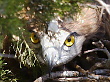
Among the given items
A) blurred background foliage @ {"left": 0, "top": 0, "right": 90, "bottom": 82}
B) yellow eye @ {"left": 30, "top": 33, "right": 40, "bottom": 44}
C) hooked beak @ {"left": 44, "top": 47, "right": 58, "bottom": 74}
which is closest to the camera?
blurred background foliage @ {"left": 0, "top": 0, "right": 90, "bottom": 82}

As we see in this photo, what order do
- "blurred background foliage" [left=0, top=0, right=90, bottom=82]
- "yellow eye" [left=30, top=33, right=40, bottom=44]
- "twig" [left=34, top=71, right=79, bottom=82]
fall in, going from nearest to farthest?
1. "blurred background foliage" [left=0, top=0, right=90, bottom=82]
2. "yellow eye" [left=30, top=33, right=40, bottom=44]
3. "twig" [left=34, top=71, right=79, bottom=82]

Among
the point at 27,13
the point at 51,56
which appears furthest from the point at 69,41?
the point at 27,13

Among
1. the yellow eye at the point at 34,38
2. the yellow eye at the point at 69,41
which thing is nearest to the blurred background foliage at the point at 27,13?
the yellow eye at the point at 34,38

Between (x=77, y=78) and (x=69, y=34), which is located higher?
(x=69, y=34)

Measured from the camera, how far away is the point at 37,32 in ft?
5.12

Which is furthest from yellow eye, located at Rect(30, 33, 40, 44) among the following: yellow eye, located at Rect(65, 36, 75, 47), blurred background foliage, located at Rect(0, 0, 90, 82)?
yellow eye, located at Rect(65, 36, 75, 47)

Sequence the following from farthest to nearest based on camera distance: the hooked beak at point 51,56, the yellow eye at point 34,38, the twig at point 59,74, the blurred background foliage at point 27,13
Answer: the twig at point 59,74, the yellow eye at point 34,38, the hooked beak at point 51,56, the blurred background foliage at point 27,13

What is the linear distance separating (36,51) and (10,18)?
57 cm

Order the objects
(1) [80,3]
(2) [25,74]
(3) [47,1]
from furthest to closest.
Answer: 1. (2) [25,74]
2. (1) [80,3]
3. (3) [47,1]

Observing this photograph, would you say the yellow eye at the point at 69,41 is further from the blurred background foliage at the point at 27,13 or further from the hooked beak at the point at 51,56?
the blurred background foliage at the point at 27,13

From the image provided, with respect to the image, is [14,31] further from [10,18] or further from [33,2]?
[33,2]

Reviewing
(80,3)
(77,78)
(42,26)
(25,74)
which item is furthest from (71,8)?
(25,74)

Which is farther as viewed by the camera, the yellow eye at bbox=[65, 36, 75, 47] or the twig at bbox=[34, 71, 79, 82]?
the twig at bbox=[34, 71, 79, 82]

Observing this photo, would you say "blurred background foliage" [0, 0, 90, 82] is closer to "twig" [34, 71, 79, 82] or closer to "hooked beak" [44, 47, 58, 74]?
"hooked beak" [44, 47, 58, 74]
